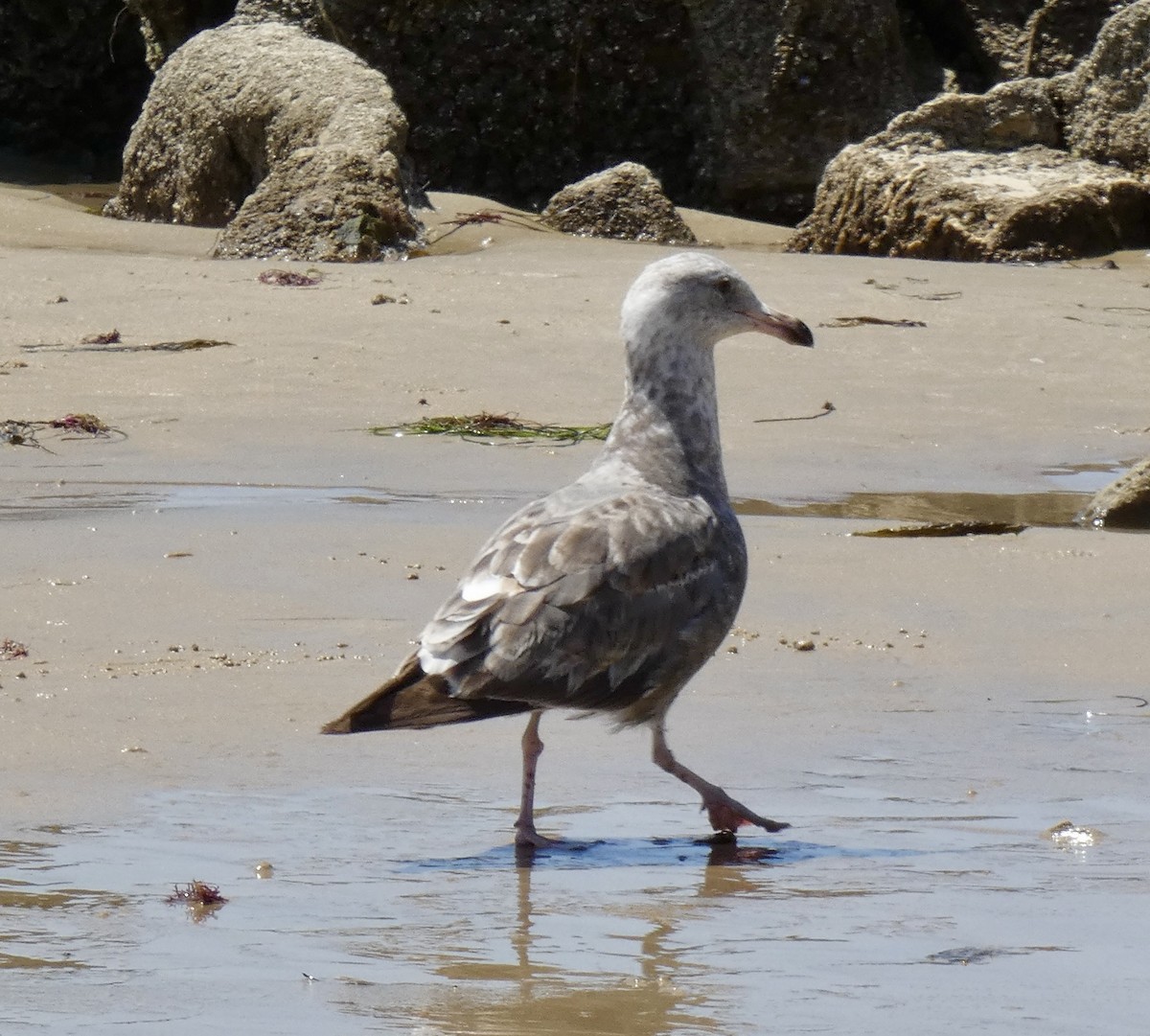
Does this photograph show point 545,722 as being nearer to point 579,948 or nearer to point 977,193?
point 579,948

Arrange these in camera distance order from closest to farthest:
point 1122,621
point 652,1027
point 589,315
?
point 652,1027 → point 1122,621 → point 589,315

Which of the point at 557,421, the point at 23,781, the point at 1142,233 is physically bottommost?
the point at 23,781

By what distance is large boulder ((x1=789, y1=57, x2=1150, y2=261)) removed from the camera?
1338cm

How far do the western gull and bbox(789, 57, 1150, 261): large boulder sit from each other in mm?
8608

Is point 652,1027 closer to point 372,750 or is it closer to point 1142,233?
point 372,750

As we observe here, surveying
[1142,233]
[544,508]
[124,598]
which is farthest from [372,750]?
[1142,233]

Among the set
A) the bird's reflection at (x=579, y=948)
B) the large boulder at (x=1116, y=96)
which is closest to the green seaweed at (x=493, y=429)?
the bird's reflection at (x=579, y=948)

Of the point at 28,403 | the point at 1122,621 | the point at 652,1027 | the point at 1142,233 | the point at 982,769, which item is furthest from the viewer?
the point at 1142,233

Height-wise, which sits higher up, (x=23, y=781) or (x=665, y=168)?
(x=665, y=168)

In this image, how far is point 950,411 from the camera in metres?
8.86

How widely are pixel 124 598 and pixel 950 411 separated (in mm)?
4327

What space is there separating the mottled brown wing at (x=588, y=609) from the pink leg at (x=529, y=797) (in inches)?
4.7

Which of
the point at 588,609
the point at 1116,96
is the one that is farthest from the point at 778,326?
the point at 1116,96

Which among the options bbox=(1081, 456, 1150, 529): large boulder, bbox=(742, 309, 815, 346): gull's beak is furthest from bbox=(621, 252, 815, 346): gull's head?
bbox=(1081, 456, 1150, 529): large boulder
